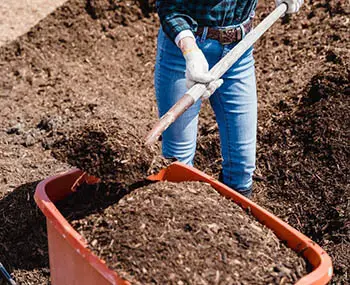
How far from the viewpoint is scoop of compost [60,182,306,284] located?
2.23 meters

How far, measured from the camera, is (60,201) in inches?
108

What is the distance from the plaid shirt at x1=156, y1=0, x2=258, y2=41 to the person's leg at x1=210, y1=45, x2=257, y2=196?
0.25 meters

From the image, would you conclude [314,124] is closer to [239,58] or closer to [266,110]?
[266,110]

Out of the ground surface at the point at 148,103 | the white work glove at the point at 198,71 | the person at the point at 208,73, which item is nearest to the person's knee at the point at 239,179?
the person at the point at 208,73

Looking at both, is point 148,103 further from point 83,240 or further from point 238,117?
point 83,240

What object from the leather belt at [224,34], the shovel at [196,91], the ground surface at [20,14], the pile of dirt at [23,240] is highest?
the leather belt at [224,34]

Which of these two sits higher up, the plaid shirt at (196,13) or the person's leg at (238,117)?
the plaid shirt at (196,13)

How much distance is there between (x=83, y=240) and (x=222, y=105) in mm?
1227

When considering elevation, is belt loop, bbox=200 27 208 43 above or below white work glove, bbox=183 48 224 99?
above

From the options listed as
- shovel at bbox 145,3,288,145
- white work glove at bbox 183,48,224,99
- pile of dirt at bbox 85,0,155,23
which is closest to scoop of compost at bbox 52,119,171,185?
shovel at bbox 145,3,288,145

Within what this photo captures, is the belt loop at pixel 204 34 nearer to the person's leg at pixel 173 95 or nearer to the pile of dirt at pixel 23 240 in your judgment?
the person's leg at pixel 173 95

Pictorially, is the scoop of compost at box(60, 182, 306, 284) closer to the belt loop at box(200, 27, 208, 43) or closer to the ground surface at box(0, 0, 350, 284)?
the ground surface at box(0, 0, 350, 284)

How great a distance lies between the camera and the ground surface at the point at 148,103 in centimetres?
378

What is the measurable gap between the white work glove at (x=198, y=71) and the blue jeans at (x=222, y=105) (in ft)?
0.68
